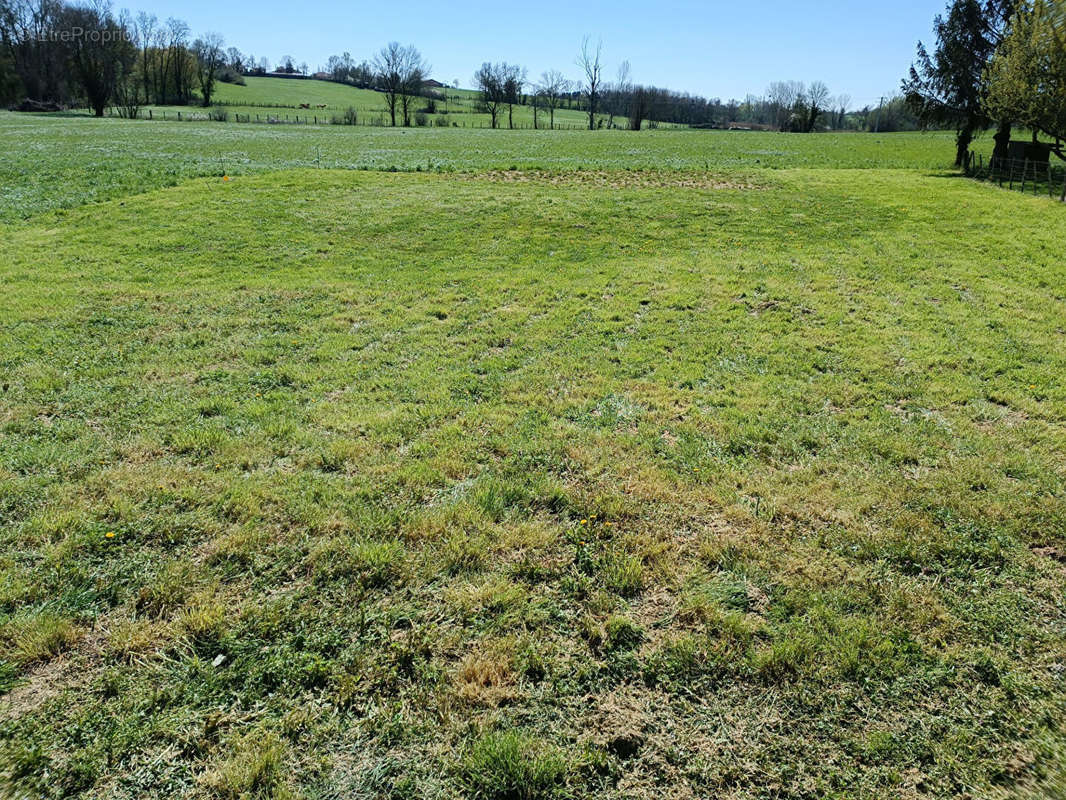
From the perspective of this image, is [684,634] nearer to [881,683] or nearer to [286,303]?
[881,683]

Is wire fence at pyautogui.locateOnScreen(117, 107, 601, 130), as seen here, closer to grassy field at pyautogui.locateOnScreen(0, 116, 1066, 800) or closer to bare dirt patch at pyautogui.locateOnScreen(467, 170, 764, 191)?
bare dirt patch at pyautogui.locateOnScreen(467, 170, 764, 191)

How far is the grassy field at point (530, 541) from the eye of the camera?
289cm

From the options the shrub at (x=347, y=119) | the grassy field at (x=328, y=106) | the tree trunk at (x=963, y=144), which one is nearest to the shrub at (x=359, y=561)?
the tree trunk at (x=963, y=144)

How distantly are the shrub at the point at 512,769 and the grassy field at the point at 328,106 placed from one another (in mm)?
90512

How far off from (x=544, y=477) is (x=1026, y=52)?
25330 mm

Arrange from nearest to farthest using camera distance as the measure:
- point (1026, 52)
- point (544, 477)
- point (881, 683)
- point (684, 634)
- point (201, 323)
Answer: point (881, 683), point (684, 634), point (544, 477), point (201, 323), point (1026, 52)

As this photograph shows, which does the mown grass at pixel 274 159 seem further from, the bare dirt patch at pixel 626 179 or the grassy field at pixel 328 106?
the grassy field at pixel 328 106

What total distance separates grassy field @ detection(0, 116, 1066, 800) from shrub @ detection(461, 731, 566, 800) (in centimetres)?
1

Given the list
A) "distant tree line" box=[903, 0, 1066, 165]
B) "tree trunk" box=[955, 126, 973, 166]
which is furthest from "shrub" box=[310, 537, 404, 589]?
"tree trunk" box=[955, 126, 973, 166]

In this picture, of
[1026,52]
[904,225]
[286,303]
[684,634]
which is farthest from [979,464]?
[1026,52]

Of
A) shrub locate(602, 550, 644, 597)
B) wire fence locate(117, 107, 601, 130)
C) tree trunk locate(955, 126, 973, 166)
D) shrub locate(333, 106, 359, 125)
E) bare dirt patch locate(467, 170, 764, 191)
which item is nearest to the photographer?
shrub locate(602, 550, 644, 597)

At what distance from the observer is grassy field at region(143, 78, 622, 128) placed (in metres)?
85.2

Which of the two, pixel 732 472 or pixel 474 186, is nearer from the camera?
pixel 732 472

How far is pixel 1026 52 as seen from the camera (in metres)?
19.6
